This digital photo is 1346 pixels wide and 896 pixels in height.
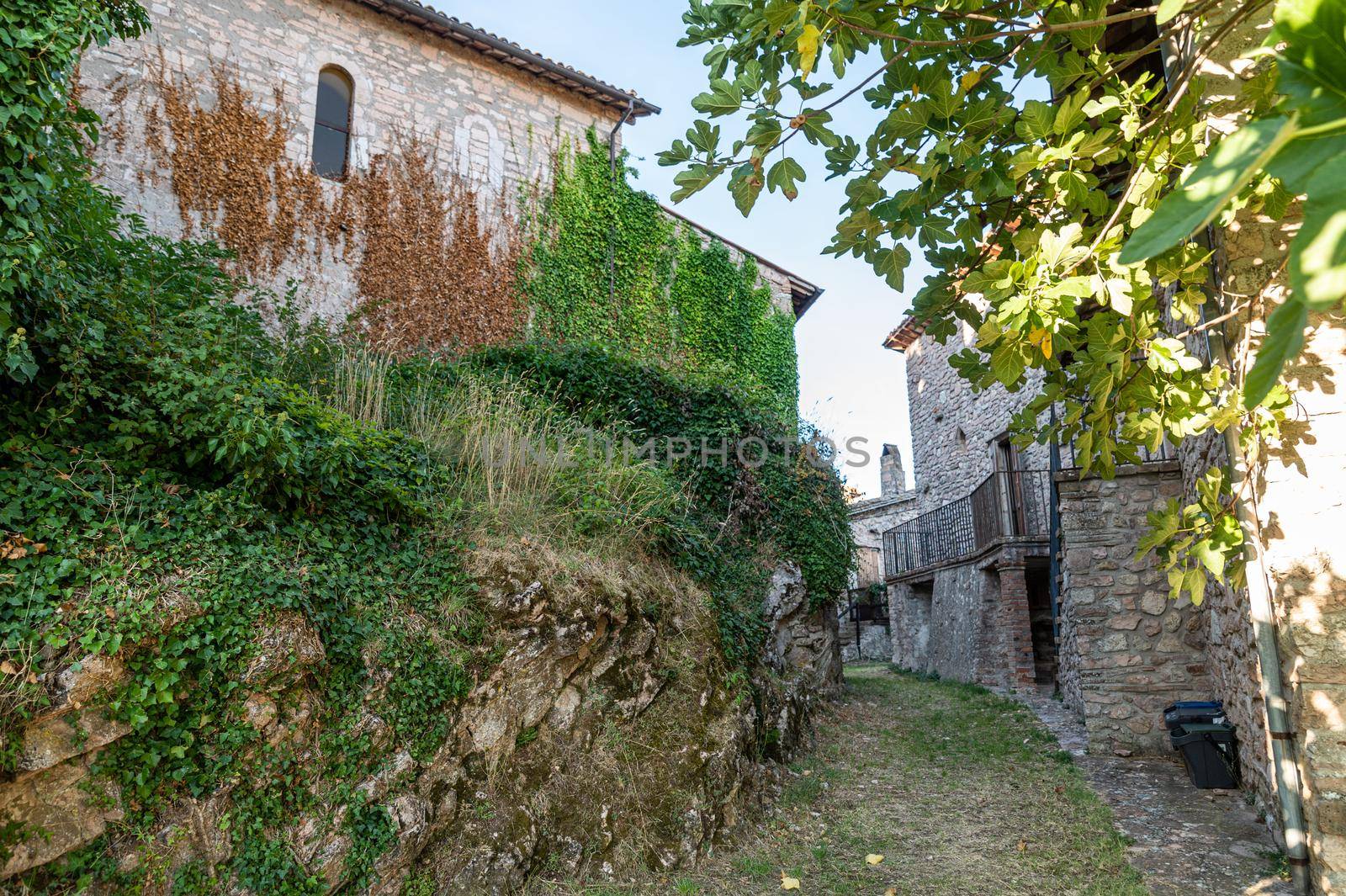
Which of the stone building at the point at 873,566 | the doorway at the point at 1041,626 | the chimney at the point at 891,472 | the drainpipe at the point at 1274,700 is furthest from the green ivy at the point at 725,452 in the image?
the chimney at the point at 891,472

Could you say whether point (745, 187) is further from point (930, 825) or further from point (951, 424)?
point (951, 424)

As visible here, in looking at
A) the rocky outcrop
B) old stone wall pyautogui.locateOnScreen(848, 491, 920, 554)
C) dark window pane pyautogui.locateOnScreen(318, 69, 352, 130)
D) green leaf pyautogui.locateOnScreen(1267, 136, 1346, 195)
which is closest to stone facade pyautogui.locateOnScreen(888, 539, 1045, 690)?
old stone wall pyautogui.locateOnScreen(848, 491, 920, 554)

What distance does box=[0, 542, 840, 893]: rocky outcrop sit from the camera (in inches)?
118

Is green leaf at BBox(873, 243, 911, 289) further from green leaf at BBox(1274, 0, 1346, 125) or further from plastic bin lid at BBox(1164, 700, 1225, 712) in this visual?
plastic bin lid at BBox(1164, 700, 1225, 712)

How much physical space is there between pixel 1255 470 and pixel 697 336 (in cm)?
939

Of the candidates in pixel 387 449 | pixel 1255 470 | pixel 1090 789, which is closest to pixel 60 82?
pixel 387 449

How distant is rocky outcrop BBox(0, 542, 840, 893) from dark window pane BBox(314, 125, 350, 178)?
7033mm

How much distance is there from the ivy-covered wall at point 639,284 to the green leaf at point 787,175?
6897 millimetres

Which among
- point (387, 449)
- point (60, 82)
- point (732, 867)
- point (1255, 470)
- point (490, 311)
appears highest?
point (490, 311)

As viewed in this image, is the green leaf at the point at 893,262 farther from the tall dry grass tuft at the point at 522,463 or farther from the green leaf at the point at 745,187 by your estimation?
the tall dry grass tuft at the point at 522,463

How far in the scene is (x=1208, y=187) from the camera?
863mm

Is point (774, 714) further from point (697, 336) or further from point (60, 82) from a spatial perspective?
point (697, 336)

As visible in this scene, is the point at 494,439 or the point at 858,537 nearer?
the point at 494,439

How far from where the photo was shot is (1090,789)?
18.3 feet
